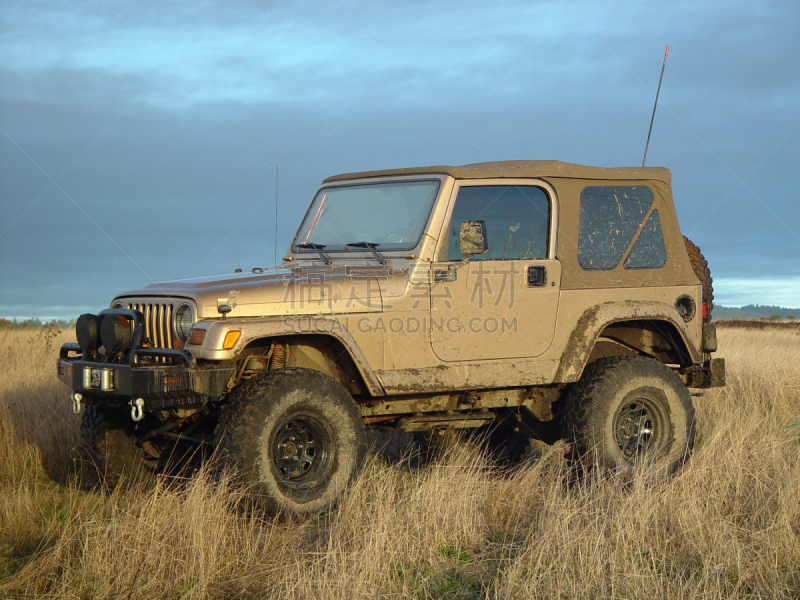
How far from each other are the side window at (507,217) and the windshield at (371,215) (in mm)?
255

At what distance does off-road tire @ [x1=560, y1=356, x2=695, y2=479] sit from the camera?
5.92 metres

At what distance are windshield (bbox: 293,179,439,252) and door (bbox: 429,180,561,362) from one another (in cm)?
24

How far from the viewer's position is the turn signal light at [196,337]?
460cm

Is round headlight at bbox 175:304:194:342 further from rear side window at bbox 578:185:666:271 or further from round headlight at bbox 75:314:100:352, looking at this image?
rear side window at bbox 578:185:666:271

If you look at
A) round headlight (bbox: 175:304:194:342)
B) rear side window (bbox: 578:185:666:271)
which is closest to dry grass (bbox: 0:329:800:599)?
round headlight (bbox: 175:304:194:342)

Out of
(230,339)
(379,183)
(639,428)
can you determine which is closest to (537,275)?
(379,183)

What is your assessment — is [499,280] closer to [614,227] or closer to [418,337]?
[418,337]

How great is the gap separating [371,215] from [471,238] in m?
0.99

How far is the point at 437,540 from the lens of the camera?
4.34 meters

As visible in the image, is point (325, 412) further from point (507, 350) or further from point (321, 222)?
point (321, 222)

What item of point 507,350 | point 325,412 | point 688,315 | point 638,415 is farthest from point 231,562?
point 688,315

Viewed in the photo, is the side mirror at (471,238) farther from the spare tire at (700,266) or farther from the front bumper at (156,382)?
the spare tire at (700,266)

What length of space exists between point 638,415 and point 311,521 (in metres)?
2.79

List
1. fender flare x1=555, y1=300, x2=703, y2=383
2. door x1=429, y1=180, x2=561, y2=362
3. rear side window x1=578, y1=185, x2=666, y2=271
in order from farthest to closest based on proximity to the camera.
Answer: rear side window x1=578, y1=185, x2=666, y2=271 → fender flare x1=555, y1=300, x2=703, y2=383 → door x1=429, y1=180, x2=561, y2=362
